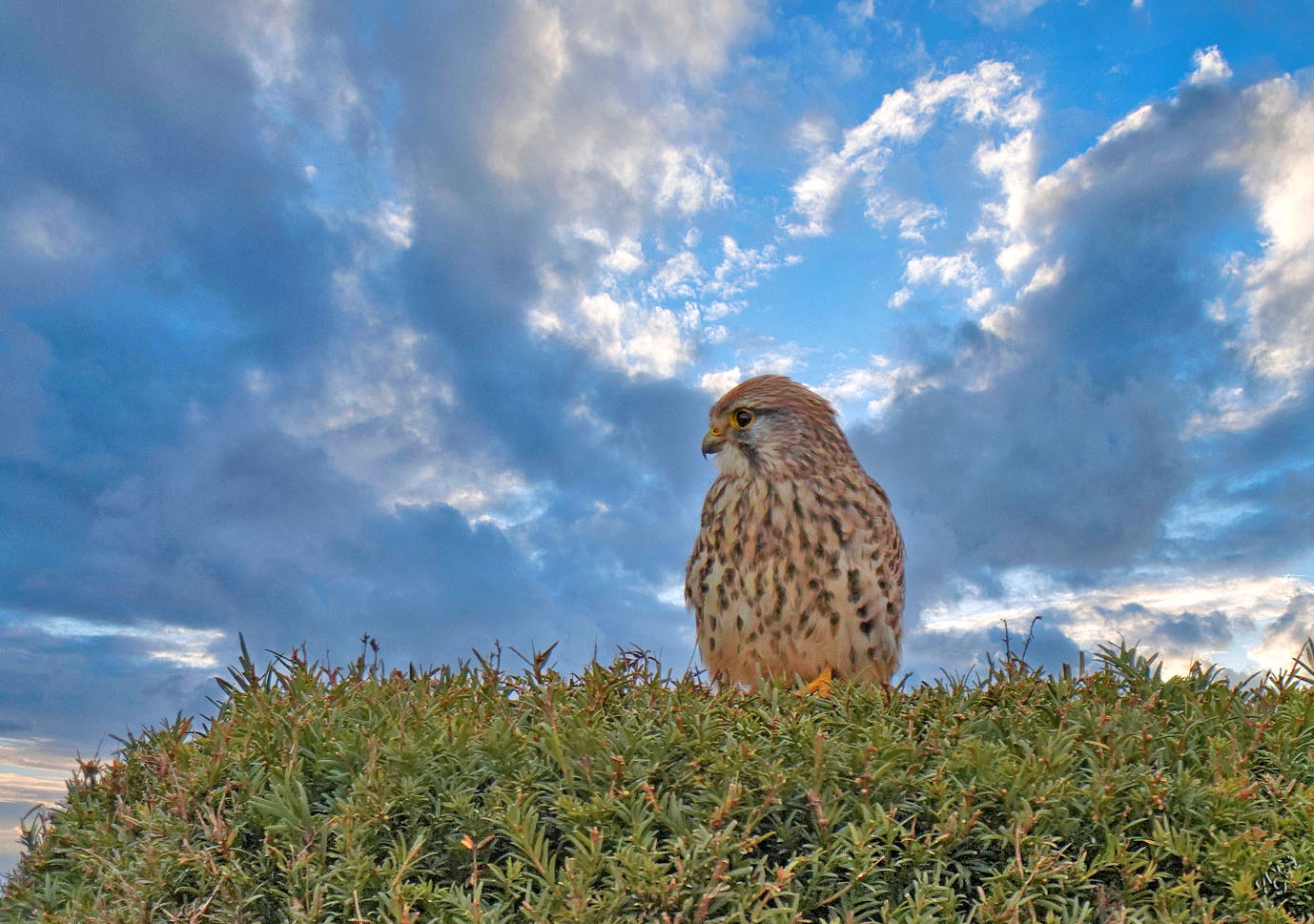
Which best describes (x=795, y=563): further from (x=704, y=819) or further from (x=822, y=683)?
(x=704, y=819)

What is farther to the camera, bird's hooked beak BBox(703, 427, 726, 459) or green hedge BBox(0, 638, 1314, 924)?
bird's hooked beak BBox(703, 427, 726, 459)

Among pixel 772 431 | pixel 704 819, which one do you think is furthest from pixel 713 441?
pixel 704 819

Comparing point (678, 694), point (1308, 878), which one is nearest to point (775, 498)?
point (678, 694)

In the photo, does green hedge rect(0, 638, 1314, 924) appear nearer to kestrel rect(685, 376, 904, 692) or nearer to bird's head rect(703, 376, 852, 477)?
kestrel rect(685, 376, 904, 692)

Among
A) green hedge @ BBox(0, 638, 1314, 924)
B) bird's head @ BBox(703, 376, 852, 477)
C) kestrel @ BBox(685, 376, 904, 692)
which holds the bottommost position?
green hedge @ BBox(0, 638, 1314, 924)

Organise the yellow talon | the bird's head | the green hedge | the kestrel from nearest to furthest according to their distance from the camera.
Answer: the green hedge → the yellow talon → the kestrel → the bird's head

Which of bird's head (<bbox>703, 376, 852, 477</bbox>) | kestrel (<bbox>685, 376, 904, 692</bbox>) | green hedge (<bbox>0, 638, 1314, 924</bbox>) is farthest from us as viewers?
bird's head (<bbox>703, 376, 852, 477</bbox>)

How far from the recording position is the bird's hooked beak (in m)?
6.02

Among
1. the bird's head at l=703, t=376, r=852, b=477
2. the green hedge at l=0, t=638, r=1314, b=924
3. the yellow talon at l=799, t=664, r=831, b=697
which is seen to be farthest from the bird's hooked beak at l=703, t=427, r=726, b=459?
the green hedge at l=0, t=638, r=1314, b=924

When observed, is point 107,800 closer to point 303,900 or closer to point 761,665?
point 303,900

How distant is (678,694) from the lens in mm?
3879

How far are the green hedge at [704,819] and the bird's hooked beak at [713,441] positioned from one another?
97.5 inches

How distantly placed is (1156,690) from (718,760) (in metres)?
2.44

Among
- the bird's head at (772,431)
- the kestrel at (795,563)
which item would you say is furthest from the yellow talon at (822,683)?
the bird's head at (772,431)
